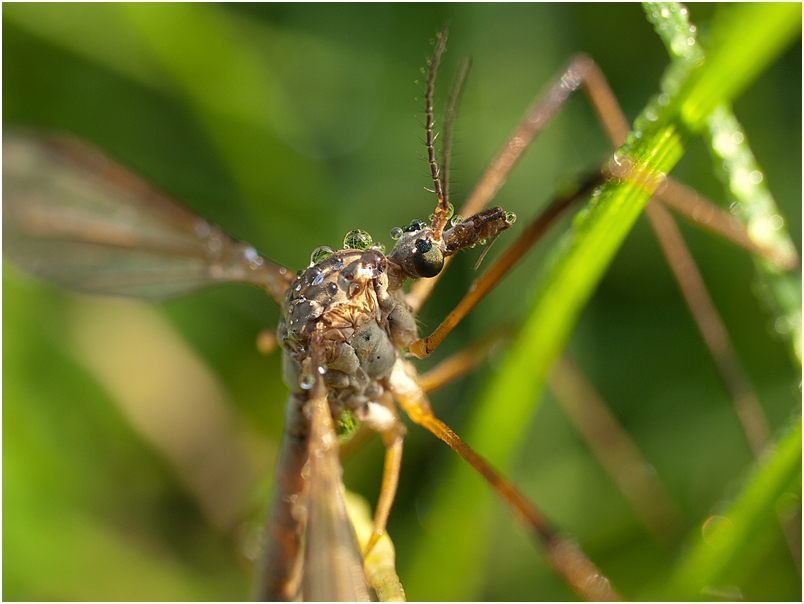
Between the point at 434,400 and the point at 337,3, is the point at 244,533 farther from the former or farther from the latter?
the point at 337,3

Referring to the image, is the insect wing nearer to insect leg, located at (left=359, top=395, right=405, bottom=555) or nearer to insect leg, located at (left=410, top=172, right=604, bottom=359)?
insect leg, located at (left=359, top=395, right=405, bottom=555)

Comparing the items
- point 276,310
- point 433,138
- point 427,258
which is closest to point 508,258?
point 427,258

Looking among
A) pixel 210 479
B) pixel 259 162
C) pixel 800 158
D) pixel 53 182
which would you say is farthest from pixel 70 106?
pixel 800 158

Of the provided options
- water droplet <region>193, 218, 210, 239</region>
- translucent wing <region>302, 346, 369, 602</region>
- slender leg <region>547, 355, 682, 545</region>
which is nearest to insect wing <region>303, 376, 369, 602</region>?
translucent wing <region>302, 346, 369, 602</region>

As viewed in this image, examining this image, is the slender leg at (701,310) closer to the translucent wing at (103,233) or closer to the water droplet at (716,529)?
the water droplet at (716,529)

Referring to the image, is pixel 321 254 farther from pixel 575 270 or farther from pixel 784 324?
pixel 784 324

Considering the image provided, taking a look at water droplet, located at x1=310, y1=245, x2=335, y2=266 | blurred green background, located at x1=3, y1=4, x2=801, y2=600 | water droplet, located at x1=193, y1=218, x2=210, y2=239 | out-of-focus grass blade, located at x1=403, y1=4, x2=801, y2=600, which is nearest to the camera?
out-of-focus grass blade, located at x1=403, y1=4, x2=801, y2=600

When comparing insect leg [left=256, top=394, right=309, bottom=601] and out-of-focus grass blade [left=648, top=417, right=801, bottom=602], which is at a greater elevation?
insect leg [left=256, top=394, right=309, bottom=601]
